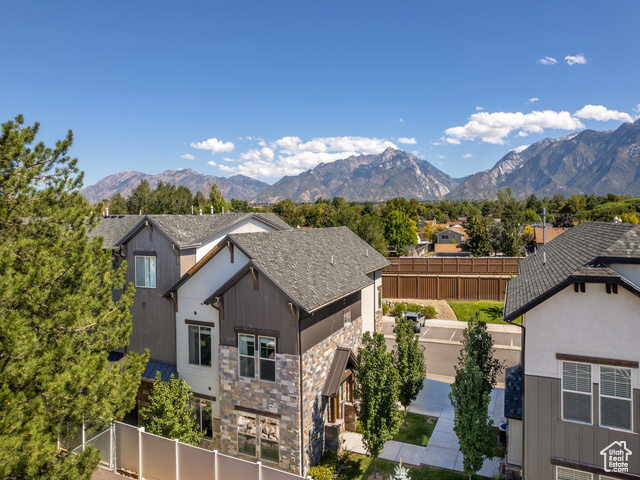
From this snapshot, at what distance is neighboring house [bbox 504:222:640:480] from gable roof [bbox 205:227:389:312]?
6729 millimetres

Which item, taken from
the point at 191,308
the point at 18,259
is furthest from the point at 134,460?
the point at 18,259

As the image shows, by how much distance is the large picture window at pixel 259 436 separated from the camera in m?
14.7

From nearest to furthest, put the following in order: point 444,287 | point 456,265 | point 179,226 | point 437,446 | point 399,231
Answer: point 437,446 < point 179,226 < point 444,287 < point 456,265 < point 399,231

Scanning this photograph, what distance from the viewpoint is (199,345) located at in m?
16.8

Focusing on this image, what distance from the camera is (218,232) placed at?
755 inches

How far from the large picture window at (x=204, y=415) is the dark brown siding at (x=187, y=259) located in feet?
17.8

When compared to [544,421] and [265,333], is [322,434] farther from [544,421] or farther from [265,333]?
[544,421]

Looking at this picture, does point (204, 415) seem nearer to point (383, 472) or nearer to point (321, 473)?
point (321, 473)

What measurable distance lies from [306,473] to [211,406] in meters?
4.73

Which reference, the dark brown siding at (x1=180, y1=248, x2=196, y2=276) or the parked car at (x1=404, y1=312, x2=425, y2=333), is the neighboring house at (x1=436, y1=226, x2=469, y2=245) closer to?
the parked car at (x1=404, y1=312, x2=425, y2=333)

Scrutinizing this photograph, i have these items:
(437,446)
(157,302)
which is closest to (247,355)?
(157,302)

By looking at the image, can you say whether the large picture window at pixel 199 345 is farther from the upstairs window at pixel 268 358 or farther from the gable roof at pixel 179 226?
the gable roof at pixel 179 226

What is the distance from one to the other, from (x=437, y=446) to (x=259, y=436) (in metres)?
7.02

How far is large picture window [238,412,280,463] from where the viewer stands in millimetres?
14688
